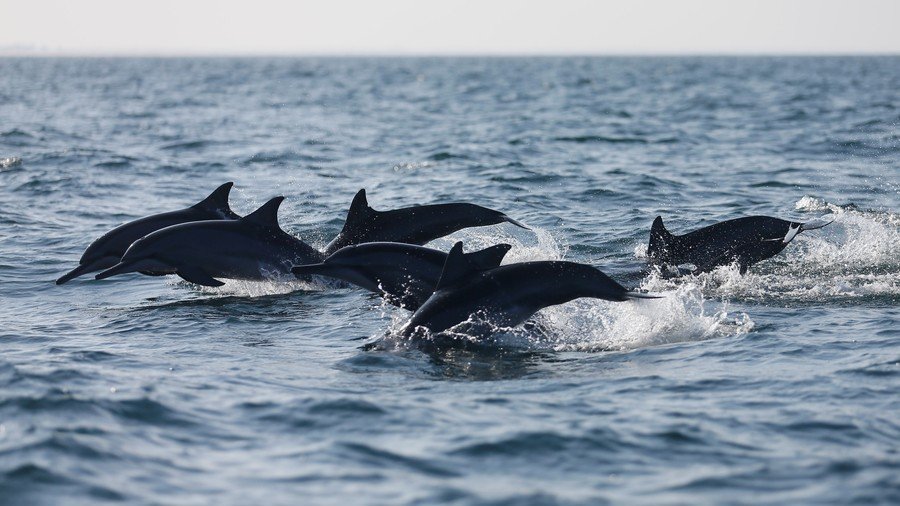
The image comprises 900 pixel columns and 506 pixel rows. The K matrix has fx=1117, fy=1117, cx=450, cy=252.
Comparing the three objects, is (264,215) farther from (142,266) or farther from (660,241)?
(660,241)

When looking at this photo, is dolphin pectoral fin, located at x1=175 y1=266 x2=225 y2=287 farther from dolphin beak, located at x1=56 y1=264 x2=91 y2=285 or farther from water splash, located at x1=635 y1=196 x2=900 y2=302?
water splash, located at x1=635 y1=196 x2=900 y2=302

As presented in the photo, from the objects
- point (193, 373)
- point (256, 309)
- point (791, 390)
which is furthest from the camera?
point (256, 309)

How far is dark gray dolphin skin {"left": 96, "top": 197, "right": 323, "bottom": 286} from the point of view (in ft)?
43.5

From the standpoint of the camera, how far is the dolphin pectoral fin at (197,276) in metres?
13.0

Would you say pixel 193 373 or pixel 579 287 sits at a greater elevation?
pixel 579 287

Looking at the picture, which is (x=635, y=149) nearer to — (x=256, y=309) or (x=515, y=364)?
(x=256, y=309)

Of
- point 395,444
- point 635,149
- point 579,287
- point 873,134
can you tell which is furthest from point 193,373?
point 873,134

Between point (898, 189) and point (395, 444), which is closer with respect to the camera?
point (395, 444)

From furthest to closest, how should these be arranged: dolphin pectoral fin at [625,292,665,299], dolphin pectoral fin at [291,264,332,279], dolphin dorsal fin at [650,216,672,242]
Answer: dolphin dorsal fin at [650,216,672,242] < dolphin pectoral fin at [291,264,332,279] < dolphin pectoral fin at [625,292,665,299]

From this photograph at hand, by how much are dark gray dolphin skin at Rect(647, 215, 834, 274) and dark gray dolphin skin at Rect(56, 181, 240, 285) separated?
543 centimetres

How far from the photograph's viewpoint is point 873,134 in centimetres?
3025

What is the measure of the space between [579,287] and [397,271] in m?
2.24

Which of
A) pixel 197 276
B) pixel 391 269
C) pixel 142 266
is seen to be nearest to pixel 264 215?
pixel 197 276

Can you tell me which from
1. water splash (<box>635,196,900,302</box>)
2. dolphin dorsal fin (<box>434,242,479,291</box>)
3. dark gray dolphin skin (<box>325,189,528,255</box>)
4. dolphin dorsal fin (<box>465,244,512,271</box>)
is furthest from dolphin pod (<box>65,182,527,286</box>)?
dolphin dorsal fin (<box>434,242,479,291</box>)
